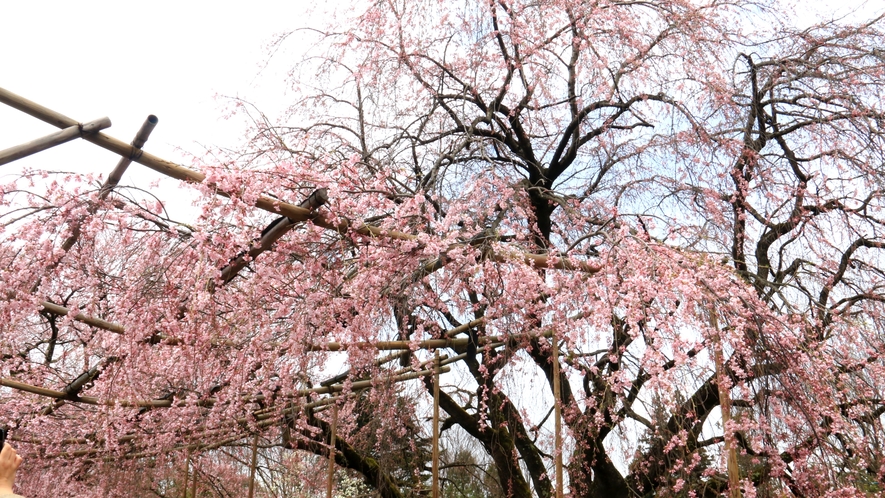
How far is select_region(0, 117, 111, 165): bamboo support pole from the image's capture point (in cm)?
238

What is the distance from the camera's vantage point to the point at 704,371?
12.9ft

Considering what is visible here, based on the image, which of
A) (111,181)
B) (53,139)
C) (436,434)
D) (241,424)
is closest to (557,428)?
(436,434)

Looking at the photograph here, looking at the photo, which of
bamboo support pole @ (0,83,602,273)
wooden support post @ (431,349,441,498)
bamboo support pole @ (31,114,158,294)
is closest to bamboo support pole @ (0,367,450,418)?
wooden support post @ (431,349,441,498)

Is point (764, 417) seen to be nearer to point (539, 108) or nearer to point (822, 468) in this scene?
point (822, 468)

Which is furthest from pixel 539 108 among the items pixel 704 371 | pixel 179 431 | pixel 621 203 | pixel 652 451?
pixel 179 431

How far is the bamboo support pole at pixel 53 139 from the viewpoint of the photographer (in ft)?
7.81

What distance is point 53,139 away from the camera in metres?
2.50

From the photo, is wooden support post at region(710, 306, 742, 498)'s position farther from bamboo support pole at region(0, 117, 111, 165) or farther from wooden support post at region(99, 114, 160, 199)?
bamboo support pole at region(0, 117, 111, 165)

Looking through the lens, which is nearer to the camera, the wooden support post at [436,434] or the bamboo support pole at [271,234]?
the bamboo support pole at [271,234]

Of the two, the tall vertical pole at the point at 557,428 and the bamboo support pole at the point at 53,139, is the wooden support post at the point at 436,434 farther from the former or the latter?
the bamboo support pole at the point at 53,139

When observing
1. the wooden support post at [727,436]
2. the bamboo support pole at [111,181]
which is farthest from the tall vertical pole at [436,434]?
the bamboo support pole at [111,181]

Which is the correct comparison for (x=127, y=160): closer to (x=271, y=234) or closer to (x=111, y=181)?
(x=111, y=181)

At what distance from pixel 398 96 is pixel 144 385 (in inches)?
113

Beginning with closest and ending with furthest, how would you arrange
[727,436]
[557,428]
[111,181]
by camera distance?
[111,181] → [727,436] → [557,428]
